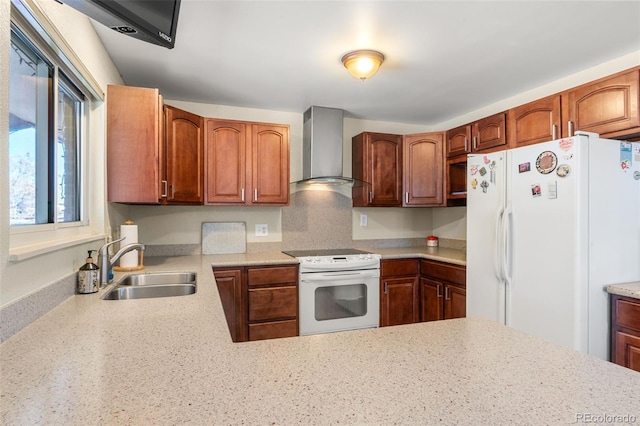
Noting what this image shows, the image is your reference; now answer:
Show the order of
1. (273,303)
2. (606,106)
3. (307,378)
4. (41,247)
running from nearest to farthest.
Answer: (307,378) → (41,247) → (606,106) → (273,303)

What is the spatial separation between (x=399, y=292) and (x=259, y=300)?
1325 millimetres

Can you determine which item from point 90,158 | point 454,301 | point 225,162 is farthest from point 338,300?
point 90,158

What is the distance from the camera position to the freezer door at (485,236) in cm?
235

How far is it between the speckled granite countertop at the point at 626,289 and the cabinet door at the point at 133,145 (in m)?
2.79

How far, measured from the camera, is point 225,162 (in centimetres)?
297

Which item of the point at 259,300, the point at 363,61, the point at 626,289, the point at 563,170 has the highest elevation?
the point at 363,61

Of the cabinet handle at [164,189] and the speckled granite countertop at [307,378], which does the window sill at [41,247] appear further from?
the cabinet handle at [164,189]

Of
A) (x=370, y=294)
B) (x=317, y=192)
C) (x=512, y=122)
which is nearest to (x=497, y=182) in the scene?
(x=512, y=122)

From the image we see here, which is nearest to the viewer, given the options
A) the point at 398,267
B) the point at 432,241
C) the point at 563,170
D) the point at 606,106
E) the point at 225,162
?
the point at 563,170

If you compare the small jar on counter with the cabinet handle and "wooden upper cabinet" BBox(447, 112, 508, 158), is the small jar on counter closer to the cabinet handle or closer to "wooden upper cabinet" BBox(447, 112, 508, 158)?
"wooden upper cabinet" BBox(447, 112, 508, 158)

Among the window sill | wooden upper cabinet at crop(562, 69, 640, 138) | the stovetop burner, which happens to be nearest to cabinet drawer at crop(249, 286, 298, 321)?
the stovetop burner

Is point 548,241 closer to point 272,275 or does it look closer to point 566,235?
point 566,235

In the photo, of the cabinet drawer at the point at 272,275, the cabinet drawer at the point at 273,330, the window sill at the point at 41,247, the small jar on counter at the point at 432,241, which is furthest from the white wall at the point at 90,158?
the small jar on counter at the point at 432,241

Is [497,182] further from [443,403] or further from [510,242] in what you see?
[443,403]
